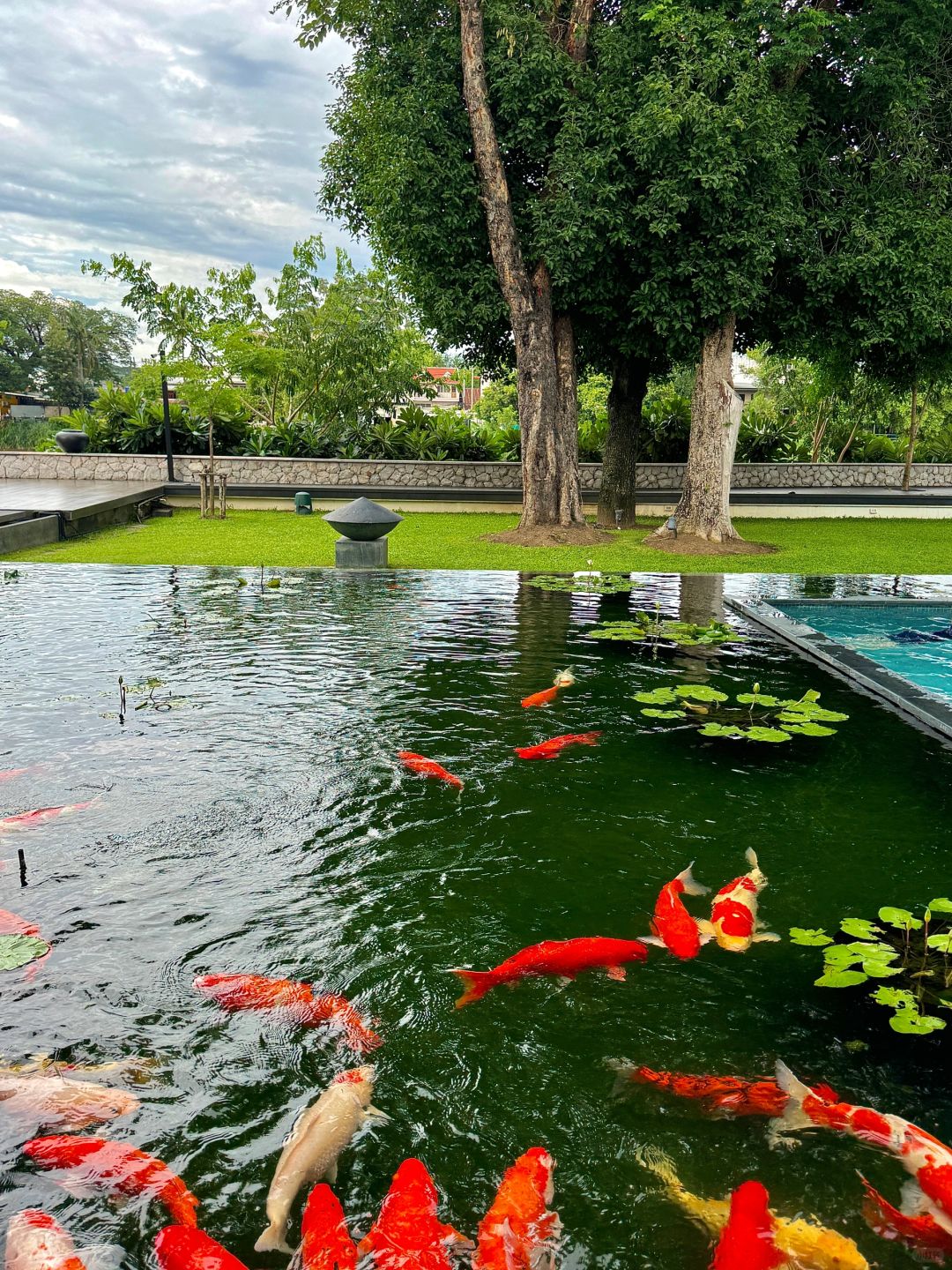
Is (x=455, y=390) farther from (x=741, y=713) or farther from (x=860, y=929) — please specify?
(x=860, y=929)

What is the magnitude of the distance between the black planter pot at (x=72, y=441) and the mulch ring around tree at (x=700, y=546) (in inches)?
562

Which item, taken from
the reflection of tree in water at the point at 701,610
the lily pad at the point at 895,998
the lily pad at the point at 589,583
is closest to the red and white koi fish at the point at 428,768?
the lily pad at the point at 895,998

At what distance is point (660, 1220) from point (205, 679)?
5.54 meters

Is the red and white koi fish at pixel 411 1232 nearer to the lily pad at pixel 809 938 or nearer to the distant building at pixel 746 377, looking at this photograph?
the lily pad at pixel 809 938

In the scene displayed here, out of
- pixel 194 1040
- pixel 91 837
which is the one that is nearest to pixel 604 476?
pixel 91 837

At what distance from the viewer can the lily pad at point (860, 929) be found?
3.64 metres

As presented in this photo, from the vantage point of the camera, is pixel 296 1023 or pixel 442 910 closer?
pixel 296 1023

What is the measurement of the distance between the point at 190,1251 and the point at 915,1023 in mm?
2236

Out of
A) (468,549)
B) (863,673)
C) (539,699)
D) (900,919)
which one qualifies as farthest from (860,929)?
(468,549)

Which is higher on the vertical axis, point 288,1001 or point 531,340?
point 531,340

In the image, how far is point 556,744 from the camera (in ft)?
18.9

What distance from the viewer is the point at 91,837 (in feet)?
14.8

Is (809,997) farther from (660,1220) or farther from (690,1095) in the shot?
(660,1220)

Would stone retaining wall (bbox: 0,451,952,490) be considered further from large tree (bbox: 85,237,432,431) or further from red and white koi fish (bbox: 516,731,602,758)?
red and white koi fish (bbox: 516,731,602,758)
